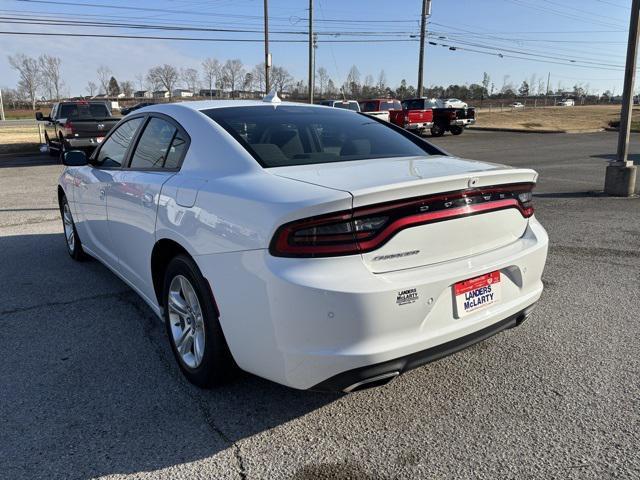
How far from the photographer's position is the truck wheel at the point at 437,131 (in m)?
29.8

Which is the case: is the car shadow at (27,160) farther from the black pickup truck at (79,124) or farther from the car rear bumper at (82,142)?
the car rear bumper at (82,142)

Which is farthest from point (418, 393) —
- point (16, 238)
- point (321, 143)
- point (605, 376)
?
point (16, 238)

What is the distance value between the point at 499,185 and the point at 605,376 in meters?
1.37

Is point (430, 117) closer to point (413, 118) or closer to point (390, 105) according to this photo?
point (413, 118)

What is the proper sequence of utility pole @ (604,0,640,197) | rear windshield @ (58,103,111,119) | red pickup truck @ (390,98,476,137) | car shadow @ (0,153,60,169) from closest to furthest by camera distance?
utility pole @ (604,0,640,197), car shadow @ (0,153,60,169), rear windshield @ (58,103,111,119), red pickup truck @ (390,98,476,137)

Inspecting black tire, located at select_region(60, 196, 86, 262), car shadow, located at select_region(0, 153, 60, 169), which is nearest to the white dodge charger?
black tire, located at select_region(60, 196, 86, 262)

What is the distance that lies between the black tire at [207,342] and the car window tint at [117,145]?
4.92 feet

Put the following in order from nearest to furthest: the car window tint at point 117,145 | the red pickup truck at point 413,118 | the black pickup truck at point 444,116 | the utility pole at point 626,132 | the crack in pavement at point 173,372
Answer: the crack in pavement at point 173,372 < the car window tint at point 117,145 < the utility pole at point 626,132 < the red pickup truck at point 413,118 < the black pickup truck at point 444,116

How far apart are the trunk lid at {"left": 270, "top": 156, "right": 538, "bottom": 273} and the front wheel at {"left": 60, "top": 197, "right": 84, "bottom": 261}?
3.57 m

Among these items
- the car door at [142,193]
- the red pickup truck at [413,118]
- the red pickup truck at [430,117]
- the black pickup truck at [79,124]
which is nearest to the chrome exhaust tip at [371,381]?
the car door at [142,193]

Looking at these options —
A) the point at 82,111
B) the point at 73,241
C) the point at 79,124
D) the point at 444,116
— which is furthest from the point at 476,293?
the point at 444,116

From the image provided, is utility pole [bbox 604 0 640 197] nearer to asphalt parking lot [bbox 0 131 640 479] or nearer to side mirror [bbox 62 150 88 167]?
asphalt parking lot [bbox 0 131 640 479]

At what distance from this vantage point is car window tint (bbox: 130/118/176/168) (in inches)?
142

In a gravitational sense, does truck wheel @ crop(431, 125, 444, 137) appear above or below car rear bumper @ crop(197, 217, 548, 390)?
above
